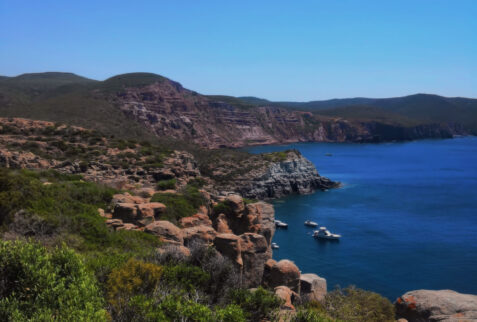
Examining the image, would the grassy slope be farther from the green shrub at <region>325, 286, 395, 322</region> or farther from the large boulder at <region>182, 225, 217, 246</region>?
the green shrub at <region>325, 286, 395, 322</region>

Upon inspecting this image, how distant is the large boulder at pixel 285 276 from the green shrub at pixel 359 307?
167 cm

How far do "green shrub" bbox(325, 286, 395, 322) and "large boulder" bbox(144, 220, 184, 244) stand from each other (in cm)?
735

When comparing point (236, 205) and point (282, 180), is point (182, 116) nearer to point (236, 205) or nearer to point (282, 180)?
point (282, 180)

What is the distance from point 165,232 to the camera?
52.9 feet

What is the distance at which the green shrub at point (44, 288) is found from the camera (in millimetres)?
6523

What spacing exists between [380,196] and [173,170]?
5689 cm

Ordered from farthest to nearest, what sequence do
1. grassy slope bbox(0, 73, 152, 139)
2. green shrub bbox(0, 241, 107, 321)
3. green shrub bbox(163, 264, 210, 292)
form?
grassy slope bbox(0, 73, 152, 139)
green shrub bbox(163, 264, 210, 292)
green shrub bbox(0, 241, 107, 321)

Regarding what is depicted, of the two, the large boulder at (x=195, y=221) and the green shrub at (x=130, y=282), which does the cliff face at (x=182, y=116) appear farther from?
the green shrub at (x=130, y=282)

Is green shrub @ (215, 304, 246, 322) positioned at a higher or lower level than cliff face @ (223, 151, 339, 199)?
higher

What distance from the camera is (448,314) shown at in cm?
1397

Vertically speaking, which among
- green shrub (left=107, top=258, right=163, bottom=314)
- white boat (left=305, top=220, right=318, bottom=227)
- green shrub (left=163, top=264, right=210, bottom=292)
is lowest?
white boat (left=305, top=220, right=318, bottom=227)

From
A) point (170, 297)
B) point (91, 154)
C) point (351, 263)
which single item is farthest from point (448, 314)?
point (91, 154)

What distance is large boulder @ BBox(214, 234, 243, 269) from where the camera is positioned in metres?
14.3

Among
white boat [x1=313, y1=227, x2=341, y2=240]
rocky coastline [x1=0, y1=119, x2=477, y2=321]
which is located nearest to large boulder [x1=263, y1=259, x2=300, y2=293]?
rocky coastline [x1=0, y1=119, x2=477, y2=321]
